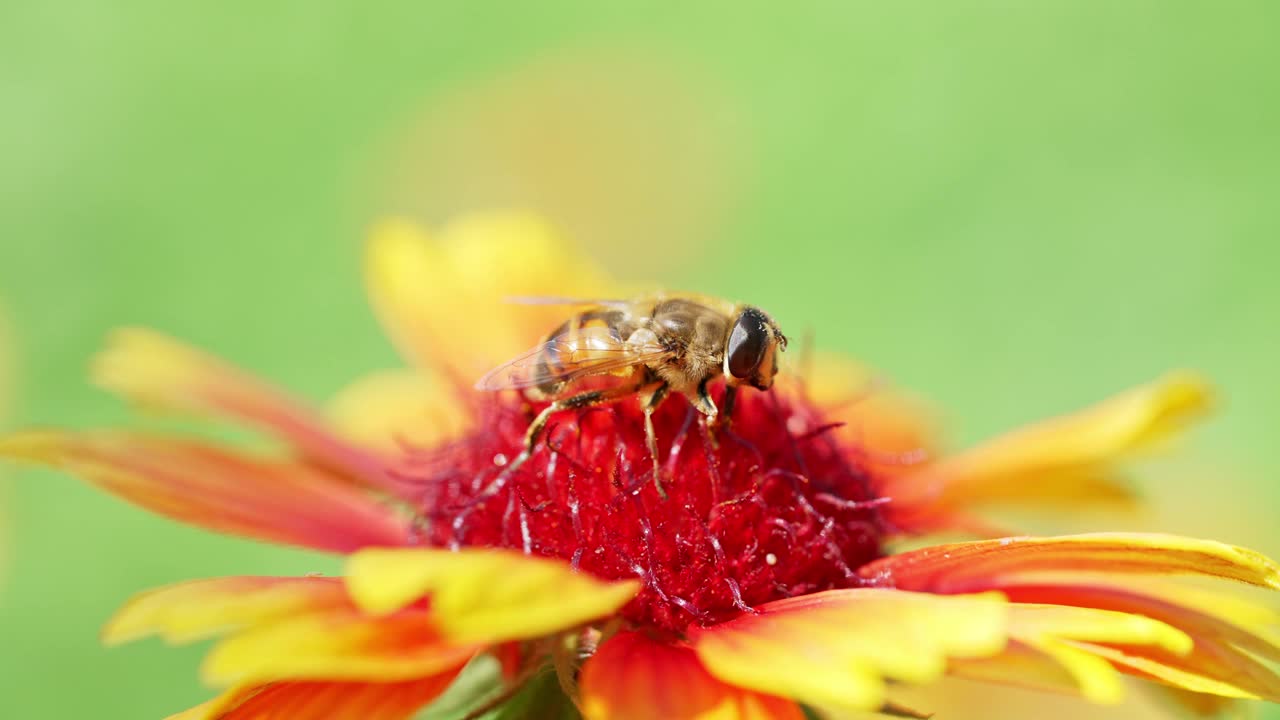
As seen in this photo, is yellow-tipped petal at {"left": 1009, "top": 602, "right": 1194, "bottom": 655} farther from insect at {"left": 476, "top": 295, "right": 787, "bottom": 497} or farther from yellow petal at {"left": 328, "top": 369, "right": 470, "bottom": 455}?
yellow petal at {"left": 328, "top": 369, "right": 470, "bottom": 455}

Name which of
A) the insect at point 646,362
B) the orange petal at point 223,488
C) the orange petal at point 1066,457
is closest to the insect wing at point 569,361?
the insect at point 646,362

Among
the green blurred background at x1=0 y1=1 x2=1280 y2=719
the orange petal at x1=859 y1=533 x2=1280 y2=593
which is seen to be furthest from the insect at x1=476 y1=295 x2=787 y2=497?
the green blurred background at x1=0 y1=1 x2=1280 y2=719

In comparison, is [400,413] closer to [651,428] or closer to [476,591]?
[651,428]

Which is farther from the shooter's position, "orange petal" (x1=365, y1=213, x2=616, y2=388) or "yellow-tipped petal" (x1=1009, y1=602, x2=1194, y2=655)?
"orange petal" (x1=365, y1=213, x2=616, y2=388)

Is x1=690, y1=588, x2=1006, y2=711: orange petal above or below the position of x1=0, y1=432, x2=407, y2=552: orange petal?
below

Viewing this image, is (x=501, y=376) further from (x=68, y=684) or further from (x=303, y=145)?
(x=303, y=145)

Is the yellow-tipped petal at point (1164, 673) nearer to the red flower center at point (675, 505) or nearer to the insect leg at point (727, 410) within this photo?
the red flower center at point (675, 505)
